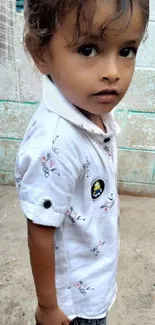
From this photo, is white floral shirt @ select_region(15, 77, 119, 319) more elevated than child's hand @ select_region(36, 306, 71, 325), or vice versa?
white floral shirt @ select_region(15, 77, 119, 319)

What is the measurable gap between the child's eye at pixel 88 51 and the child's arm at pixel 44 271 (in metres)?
0.38

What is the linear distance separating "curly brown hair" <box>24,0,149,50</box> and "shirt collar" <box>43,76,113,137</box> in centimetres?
10

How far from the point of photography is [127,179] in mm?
2705

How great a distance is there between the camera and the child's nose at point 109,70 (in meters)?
0.85

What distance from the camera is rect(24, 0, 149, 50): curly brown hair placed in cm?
81

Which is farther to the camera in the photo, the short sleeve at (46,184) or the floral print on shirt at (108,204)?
the floral print on shirt at (108,204)

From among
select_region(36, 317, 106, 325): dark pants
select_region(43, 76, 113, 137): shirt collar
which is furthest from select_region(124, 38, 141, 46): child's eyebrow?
select_region(36, 317, 106, 325): dark pants

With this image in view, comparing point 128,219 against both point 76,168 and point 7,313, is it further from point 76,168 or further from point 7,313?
point 76,168

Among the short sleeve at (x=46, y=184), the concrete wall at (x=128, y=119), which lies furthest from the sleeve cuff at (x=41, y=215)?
the concrete wall at (x=128, y=119)

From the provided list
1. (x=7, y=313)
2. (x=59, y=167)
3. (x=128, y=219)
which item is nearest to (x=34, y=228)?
(x=59, y=167)

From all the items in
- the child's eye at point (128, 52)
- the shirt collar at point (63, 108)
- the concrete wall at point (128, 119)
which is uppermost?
the child's eye at point (128, 52)

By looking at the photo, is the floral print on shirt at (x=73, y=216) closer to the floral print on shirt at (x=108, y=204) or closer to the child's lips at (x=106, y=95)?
the floral print on shirt at (x=108, y=204)

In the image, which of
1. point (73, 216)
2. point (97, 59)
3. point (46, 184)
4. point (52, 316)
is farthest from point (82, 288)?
point (97, 59)

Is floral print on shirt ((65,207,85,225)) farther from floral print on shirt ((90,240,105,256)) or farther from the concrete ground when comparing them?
the concrete ground
